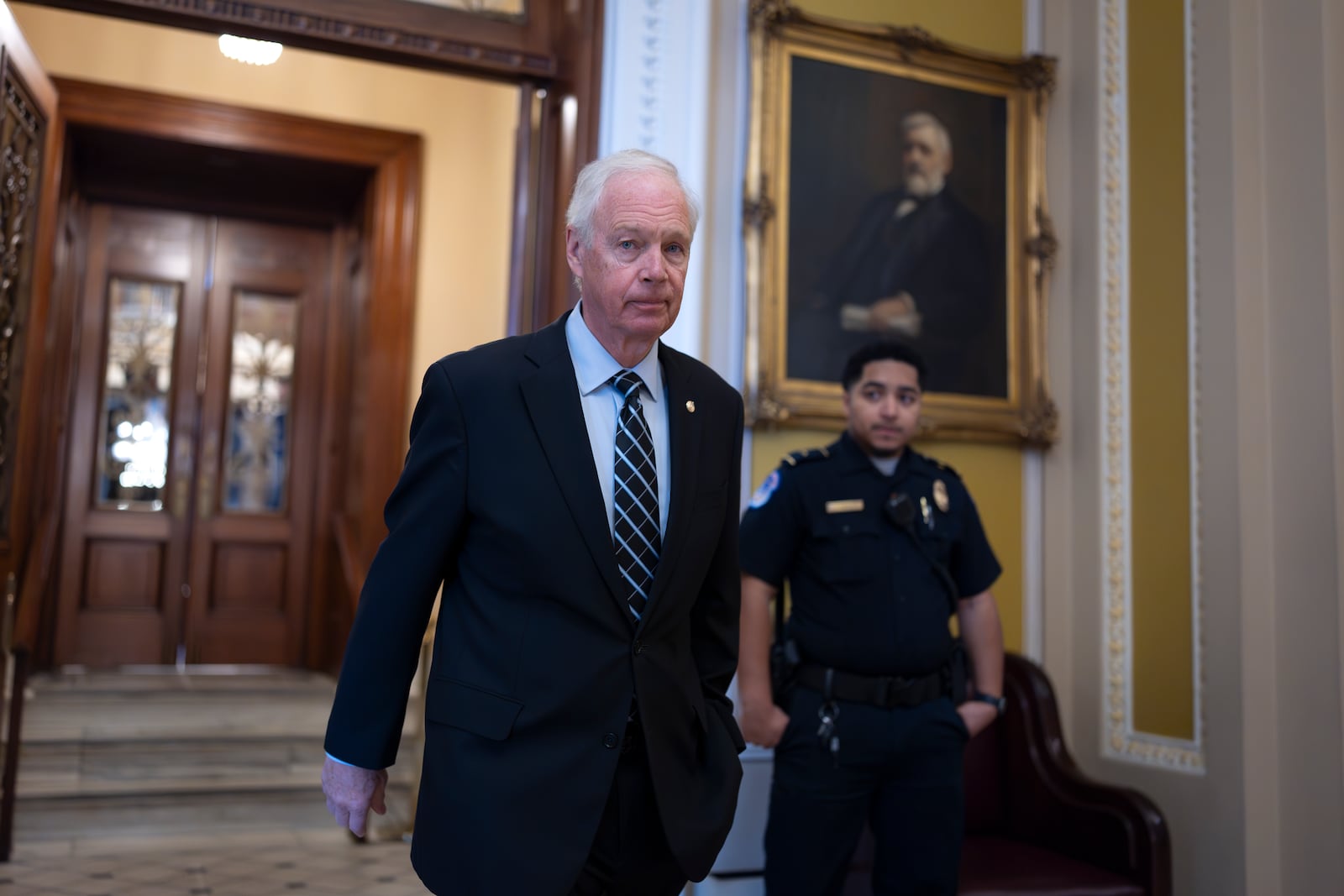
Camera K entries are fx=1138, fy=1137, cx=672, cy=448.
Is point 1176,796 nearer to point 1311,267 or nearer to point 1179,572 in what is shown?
point 1179,572

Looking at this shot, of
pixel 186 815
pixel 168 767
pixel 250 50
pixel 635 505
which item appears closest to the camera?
pixel 635 505

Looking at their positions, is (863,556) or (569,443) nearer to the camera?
(569,443)

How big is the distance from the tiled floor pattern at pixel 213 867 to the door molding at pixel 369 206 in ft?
7.03

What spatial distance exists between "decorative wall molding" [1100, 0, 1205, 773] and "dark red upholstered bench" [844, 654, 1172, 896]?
1.15 ft

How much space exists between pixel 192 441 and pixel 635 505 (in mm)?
6952

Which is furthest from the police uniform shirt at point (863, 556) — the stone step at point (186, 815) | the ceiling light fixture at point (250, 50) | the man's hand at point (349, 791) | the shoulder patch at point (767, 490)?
the ceiling light fixture at point (250, 50)

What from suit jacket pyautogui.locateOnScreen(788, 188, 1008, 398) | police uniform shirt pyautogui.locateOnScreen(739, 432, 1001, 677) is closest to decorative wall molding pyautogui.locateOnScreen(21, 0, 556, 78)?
suit jacket pyautogui.locateOnScreen(788, 188, 1008, 398)

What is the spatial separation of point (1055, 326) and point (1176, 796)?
182 centimetres

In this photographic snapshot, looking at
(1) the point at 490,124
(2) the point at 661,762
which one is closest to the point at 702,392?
(2) the point at 661,762

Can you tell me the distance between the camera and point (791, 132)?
4191 millimetres

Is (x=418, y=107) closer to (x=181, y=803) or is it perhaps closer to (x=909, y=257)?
(x=909, y=257)

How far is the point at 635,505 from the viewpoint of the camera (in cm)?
177

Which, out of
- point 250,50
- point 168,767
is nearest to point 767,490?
point 168,767

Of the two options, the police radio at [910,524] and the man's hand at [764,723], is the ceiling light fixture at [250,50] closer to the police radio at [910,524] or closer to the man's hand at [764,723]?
the police radio at [910,524]
